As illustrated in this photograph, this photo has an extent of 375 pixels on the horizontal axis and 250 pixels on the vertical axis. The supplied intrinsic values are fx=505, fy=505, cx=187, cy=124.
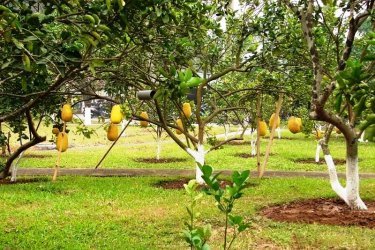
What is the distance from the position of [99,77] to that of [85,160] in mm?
8386

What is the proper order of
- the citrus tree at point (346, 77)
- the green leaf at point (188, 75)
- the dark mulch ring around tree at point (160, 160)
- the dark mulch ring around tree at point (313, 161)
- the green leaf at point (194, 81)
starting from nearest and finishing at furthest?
the citrus tree at point (346, 77) → the green leaf at point (194, 81) → the green leaf at point (188, 75) → the dark mulch ring around tree at point (313, 161) → the dark mulch ring around tree at point (160, 160)

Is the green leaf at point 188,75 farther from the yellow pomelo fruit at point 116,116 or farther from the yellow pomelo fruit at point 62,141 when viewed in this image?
the yellow pomelo fruit at point 62,141

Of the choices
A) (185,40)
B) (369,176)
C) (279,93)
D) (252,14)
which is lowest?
(369,176)

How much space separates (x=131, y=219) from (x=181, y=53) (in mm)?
2337

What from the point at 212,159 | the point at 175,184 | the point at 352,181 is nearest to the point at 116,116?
the point at 175,184

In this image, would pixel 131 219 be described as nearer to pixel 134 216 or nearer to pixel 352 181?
pixel 134 216

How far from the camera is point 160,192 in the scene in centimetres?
896

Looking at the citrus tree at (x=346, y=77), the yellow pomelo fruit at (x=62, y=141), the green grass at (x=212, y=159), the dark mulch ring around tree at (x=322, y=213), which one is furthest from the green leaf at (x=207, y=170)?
the green grass at (x=212, y=159)

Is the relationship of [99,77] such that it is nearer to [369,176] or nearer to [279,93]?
[279,93]

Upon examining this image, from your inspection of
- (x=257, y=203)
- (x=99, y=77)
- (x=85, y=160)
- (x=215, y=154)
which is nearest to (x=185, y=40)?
(x=99, y=77)

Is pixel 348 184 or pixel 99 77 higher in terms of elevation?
pixel 99 77

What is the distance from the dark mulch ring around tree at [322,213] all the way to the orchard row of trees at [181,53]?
0.87ft

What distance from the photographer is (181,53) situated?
693cm

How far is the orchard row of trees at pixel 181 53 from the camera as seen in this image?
2785 mm
